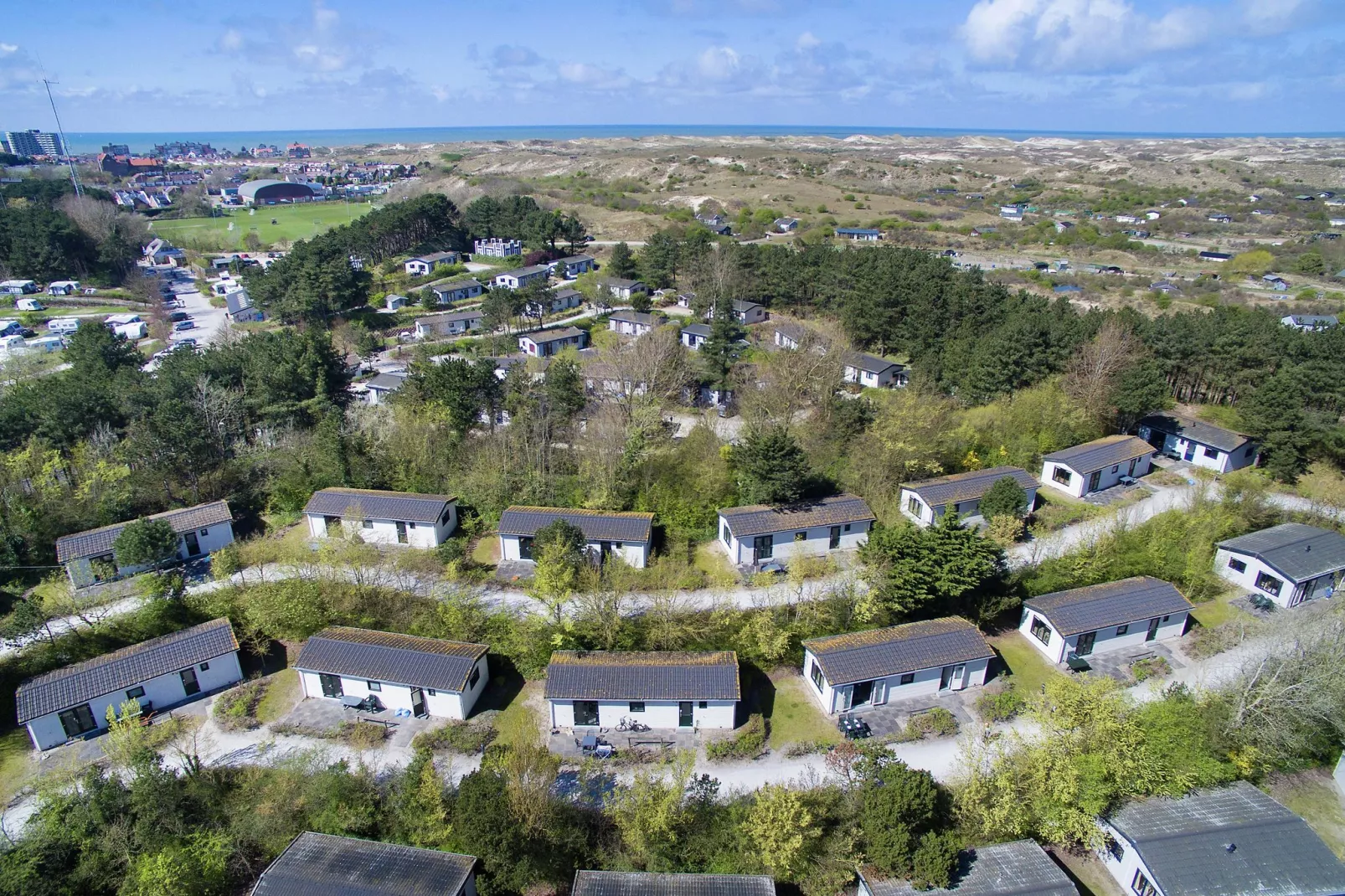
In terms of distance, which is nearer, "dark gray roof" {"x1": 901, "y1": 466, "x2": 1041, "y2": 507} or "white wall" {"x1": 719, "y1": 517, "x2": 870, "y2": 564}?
"white wall" {"x1": 719, "y1": 517, "x2": 870, "y2": 564}

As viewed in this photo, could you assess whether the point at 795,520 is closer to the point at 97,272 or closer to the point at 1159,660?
the point at 1159,660

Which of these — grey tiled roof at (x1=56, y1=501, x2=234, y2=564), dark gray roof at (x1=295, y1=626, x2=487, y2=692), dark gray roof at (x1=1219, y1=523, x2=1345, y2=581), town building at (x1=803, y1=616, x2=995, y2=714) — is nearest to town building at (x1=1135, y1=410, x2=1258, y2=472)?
dark gray roof at (x1=1219, y1=523, x2=1345, y2=581)

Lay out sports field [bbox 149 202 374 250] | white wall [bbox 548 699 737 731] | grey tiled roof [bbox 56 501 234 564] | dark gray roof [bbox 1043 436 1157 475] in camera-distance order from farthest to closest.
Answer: sports field [bbox 149 202 374 250] < dark gray roof [bbox 1043 436 1157 475] < grey tiled roof [bbox 56 501 234 564] < white wall [bbox 548 699 737 731]

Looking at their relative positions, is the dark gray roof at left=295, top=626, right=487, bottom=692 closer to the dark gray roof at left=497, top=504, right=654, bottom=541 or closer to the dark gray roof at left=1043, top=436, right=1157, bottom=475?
the dark gray roof at left=497, top=504, right=654, bottom=541

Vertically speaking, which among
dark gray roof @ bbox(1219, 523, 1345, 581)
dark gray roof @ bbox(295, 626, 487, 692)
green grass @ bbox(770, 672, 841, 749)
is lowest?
green grass @ bbox(770, 672, 841, 749)

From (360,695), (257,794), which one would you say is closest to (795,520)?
(360,695)

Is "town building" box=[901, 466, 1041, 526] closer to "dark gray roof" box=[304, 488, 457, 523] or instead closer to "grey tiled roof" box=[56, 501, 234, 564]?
"dark gray roof" box=[304, 488, 457, 523]

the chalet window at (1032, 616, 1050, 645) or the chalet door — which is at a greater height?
the chalet door

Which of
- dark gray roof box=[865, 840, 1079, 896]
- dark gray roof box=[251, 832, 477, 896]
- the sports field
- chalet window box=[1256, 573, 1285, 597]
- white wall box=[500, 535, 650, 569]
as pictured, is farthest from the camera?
the sports field

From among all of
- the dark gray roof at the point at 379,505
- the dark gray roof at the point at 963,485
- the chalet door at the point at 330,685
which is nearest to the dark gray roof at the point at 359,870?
the chalet door at the point at 330,685
